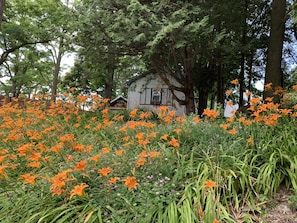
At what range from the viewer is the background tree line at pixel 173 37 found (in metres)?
6.58

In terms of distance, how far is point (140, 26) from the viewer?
21.1ft

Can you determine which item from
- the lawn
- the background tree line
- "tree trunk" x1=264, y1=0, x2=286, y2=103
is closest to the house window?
the background tree line

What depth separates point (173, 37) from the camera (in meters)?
6.55

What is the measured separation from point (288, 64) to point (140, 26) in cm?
745

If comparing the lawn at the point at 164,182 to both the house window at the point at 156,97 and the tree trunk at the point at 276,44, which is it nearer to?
the tree trunk at the point at 276,44

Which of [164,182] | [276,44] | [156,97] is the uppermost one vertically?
[276,44]

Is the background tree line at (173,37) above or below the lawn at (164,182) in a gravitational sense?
above

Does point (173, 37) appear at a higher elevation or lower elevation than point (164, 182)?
higher

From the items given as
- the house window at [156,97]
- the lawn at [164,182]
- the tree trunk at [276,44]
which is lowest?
the lawn at [164,182]

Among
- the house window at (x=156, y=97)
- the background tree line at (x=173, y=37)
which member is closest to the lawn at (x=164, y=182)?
the background tree line at (x=173, y=37)

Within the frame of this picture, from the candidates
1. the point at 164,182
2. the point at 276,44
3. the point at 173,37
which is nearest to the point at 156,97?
the point at 173,37

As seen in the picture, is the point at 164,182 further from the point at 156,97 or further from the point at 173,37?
the point at 156,97

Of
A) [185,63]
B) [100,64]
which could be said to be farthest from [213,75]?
[100,64]

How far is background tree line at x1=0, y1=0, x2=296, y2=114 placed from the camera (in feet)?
21.6
